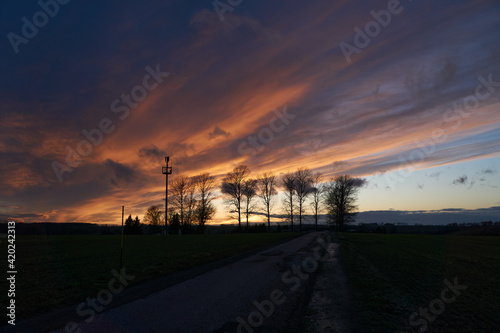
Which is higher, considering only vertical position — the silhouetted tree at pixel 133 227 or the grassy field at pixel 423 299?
the grassy field at pixel 423 299

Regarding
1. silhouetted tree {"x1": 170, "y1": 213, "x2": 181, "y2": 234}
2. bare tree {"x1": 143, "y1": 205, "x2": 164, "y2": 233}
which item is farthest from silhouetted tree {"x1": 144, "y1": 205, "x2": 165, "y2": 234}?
silhouetted tree {"x1": 170, "y1": 213, "x2": 181, "y2": 234}

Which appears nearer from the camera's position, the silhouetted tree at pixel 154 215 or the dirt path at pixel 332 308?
the dirt path at pixel 332 308

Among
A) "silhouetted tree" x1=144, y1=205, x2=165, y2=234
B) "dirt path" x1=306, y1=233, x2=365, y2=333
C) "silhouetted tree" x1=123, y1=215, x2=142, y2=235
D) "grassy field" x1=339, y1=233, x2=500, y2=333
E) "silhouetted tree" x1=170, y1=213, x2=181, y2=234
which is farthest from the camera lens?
"silhouetted tree" x1=144, y1=205, x2=165, y2=234

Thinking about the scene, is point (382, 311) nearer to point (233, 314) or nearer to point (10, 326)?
point (233, 314)

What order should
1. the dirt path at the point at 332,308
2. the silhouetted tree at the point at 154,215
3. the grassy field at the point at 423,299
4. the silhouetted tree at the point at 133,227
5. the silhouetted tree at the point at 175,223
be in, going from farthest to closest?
the silhouetted tree at the point at 154,215
the silhouetted tree at the point at 175,223
the silhouetted tree at the point at 133,227
the grassy field at the point at 423,299
the dirt path at the point at 332,308

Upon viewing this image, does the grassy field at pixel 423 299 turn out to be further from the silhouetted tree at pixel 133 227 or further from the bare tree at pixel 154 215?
the bare tree at pixel 154 215

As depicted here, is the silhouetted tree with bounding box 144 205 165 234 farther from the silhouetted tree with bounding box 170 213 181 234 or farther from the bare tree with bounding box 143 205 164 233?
the silhouetted tree with bounding box 170 213 181 234

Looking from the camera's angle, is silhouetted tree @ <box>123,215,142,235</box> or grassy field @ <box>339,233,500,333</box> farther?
silhouetted tree @ <box>123,215,142,235</box>

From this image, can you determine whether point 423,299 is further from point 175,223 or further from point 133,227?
point 175,223

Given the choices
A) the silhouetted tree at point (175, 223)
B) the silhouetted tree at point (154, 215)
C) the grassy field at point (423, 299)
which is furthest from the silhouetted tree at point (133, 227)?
the grassy field at point (423, 299)

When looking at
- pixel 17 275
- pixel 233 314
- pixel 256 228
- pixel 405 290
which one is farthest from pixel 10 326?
pixel 256 228

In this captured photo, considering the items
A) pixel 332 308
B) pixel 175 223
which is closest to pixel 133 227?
pixel 175 223

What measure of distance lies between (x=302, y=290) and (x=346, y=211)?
80000 mm

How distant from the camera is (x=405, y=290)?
9.04m
